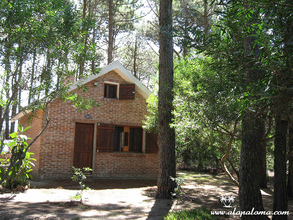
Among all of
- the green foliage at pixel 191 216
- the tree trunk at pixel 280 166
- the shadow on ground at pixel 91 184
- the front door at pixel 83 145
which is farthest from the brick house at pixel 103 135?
the tree trunk at pixel 280 166

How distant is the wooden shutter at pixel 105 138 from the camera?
1212 centimetres

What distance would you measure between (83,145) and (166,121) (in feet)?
16.8

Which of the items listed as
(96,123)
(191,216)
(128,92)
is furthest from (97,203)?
(128,92)

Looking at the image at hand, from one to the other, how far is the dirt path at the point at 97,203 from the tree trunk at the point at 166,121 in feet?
1.83

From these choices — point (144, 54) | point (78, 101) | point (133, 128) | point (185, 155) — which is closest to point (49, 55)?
point (78, 101)

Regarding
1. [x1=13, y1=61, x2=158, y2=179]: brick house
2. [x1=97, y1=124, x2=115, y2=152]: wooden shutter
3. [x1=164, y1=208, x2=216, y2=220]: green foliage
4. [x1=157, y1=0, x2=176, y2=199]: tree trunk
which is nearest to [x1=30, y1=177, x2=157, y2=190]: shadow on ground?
[x1=13, y1=61, x2=158, y2=179]: brick house

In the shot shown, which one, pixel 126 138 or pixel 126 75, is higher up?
pixel 126 75

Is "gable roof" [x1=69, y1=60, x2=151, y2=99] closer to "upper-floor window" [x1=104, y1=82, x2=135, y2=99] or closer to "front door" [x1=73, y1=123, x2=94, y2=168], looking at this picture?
"upper-floor window" [x1=104, y1=82, x2=135, y2=99]

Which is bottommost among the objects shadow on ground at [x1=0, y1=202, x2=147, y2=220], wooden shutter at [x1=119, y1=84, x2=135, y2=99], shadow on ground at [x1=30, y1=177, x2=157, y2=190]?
shadow on ground at [x1=30, y1=177, x2=157, y2=190]

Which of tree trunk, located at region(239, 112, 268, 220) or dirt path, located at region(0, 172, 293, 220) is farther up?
tree trunk, located at region(239, 112, 268, 220)

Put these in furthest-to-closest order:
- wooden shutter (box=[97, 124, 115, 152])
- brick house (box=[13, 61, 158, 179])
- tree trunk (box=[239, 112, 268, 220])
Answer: wooden shutter (box=[97, 124, 115, 152]) → brick house (box=[13, 61, 158, 179]) → tree trunk (box=[239, 112, 268, 220])

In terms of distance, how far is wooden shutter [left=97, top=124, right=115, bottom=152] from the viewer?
1212 cm

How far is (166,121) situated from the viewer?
340 inches

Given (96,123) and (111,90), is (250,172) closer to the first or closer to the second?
(96,123)
